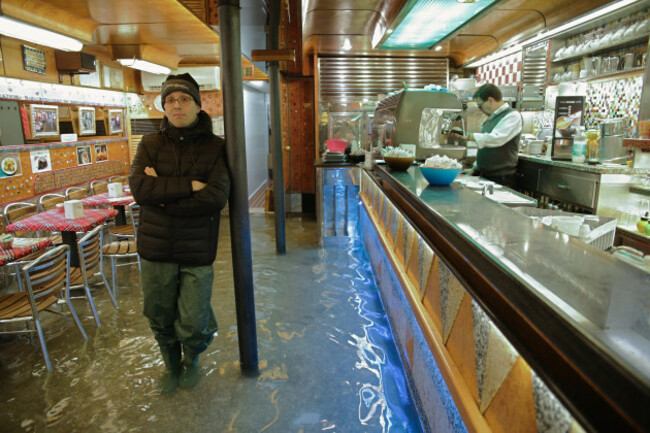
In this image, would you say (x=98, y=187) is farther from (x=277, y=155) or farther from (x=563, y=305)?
(x=563, y=305)

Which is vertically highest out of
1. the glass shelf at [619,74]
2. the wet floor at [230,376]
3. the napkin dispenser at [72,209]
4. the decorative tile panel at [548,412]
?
the glass shelf at [619,74]

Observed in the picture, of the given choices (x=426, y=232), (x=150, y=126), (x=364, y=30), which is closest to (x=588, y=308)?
(x=426, y=232)

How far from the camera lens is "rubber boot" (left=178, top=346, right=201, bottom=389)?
298 cm

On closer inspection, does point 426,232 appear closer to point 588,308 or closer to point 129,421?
point 588,308

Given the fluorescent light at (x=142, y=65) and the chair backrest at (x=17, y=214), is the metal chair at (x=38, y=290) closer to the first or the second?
the chair backrest at (x=17, y=214)

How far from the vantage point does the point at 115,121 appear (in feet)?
28.0

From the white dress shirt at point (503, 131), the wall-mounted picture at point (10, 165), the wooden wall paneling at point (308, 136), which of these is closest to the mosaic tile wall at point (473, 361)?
the white dress shirt at point (503, 131)

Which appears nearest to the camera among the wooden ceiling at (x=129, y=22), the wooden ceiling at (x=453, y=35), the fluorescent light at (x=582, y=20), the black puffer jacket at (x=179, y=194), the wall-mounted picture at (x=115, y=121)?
the black puffer jacket at (x=179, y=194)

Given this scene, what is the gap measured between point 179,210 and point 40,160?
516 cm

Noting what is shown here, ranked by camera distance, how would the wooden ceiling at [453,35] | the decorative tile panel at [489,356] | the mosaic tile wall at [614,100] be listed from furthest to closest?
the mosaic tile wall at [614,100], the wooden ceiling at [453,35], the decorative tile panel at [489,356]

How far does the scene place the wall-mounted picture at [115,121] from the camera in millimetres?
8352

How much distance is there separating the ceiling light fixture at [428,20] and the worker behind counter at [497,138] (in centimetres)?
100

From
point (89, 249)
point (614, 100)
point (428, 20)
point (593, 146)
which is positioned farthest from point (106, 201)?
point (614, 100)

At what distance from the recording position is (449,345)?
6.09ft
